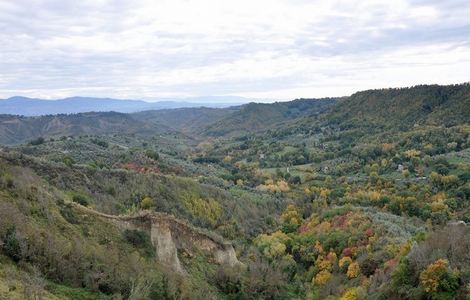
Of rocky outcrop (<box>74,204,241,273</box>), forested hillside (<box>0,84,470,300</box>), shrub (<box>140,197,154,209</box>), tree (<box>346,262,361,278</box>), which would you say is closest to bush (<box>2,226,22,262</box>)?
forested hillside (<box>0,84,470,300</box>)

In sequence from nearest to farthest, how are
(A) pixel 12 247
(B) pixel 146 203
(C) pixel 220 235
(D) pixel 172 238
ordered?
(A) pixel 12 247
(D) pixel 172 238
(C) pixel 220 235
(B) pixel 146 203

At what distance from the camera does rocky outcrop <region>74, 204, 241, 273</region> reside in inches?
1649

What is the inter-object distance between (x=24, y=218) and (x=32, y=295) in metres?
10.6

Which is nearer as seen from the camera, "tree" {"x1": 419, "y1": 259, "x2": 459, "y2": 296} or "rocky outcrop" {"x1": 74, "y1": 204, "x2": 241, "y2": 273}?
"tree" {"x1": 419, "y1": 259, "x2": 459, "y2": 296}

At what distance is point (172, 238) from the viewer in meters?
44.4

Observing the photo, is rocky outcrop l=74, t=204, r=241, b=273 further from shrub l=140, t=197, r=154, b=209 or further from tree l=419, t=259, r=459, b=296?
shrub l=140, t=197, r=154, b=209

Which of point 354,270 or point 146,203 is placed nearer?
point 354,270

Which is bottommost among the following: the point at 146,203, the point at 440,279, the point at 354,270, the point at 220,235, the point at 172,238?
the point at 354,270

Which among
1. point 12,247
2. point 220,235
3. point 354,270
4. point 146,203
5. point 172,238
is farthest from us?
point 146,203

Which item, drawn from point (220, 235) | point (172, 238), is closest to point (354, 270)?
point (220, 235)

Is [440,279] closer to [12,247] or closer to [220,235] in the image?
[12,247]

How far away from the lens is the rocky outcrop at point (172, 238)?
41875 mm

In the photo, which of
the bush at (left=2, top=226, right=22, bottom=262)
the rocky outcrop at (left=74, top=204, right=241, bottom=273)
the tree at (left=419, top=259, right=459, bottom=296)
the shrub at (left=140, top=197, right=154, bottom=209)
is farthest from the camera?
the shrub at (left=140, top=197, right=154, bottom=209)

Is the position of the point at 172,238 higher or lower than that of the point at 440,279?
lower
